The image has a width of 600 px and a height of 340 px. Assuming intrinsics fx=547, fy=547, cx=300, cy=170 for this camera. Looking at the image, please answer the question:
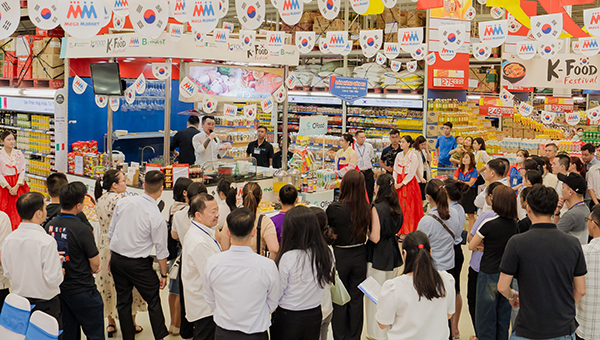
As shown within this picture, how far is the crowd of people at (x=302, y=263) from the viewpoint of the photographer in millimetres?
2957

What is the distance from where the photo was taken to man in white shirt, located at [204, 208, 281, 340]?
2.92 meters

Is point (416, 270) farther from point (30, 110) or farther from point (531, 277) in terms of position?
point (30, 110)

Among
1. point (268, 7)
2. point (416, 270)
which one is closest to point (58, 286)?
point (416, 270)

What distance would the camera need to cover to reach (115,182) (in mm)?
4789

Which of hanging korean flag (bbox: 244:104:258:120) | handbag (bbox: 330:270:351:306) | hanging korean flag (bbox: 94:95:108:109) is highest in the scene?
hanging korean flag (bbox: 94:95:108:109)

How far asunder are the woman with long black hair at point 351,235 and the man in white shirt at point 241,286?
1438mm

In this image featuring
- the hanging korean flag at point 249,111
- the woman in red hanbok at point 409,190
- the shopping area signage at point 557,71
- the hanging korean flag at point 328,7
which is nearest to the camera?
the hanging korean flag at point 328,7

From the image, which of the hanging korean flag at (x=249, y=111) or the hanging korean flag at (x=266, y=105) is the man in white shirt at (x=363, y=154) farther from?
the hanging korean flag at (x=249, y=111)

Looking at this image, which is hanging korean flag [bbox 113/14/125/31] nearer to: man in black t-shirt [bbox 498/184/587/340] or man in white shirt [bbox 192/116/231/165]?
man in white shirt [bbox 192/116/231/165]

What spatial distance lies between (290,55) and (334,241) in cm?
532

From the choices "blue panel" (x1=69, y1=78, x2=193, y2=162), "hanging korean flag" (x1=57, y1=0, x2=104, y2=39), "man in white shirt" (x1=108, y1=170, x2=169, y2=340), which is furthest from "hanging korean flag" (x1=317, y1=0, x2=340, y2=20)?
"blue panel" (x1=69, y1=78, x2=193, y2=162)

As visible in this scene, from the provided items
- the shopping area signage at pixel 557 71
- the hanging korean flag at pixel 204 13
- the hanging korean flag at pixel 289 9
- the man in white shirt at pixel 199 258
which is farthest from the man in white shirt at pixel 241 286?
the shopping area signage at pixel 557 71

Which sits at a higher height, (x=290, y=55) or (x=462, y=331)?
(x=290, y=55)

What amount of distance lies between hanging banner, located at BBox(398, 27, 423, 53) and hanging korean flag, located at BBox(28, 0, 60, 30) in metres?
6.27
